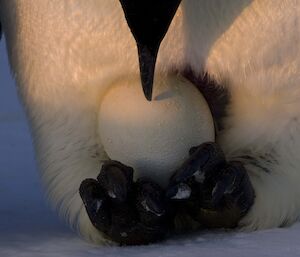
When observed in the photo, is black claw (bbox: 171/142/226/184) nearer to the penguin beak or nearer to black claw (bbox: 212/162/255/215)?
black claw (bbox: 212/162/255/215)

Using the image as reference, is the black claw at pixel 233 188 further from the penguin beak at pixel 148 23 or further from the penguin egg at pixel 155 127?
the penguin beak at pixel 148 23

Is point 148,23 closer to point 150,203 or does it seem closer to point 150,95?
point 150,95

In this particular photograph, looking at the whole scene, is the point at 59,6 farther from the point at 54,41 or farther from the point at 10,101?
the point at 10,101

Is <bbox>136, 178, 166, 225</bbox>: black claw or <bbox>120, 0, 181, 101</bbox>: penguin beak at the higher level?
<bbox>120, 0, 181, 101</bbox>: penguin beak

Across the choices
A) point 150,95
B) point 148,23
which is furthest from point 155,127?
point 148,23

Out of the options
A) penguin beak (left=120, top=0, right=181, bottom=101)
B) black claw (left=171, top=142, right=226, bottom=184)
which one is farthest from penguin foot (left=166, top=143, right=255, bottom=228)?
penguin beak (left=120, top=0, right=181, bottom=101)

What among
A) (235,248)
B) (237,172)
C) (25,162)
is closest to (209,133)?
(237,172)
